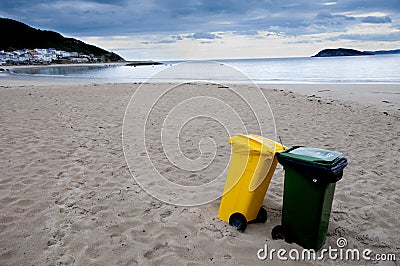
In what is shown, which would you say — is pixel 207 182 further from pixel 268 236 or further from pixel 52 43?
pixel 52 43

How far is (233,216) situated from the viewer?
3.11 meters

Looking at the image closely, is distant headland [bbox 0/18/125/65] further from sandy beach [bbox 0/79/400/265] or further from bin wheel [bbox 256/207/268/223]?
bin wheel [bbox 256/207/268/223]

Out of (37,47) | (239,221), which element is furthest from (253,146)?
(37,47)

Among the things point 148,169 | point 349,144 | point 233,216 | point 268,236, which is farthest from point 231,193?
point 349,144

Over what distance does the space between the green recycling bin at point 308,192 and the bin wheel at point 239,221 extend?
314 millimetres

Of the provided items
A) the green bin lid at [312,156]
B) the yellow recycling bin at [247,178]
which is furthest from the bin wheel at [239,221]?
the green bin lid at [312,156]

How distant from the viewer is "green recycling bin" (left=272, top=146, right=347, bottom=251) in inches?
96.0

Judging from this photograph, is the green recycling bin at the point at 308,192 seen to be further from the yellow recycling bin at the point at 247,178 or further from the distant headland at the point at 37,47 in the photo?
the distant headland at the point at 37,47

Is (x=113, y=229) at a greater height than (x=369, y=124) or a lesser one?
lesser

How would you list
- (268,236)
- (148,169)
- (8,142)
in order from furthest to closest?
(8,142) < (148,169) < (268,236)

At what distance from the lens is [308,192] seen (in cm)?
260

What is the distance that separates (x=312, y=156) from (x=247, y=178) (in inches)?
26.4

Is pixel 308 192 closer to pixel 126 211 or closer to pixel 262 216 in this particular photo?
pixel 262 216

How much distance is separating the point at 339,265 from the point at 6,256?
3119 mm
